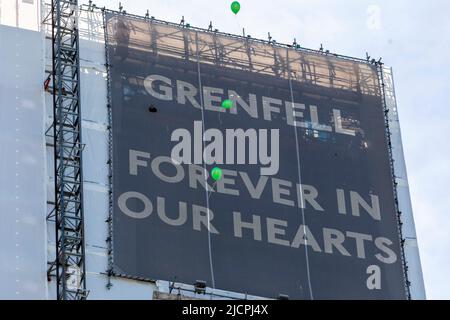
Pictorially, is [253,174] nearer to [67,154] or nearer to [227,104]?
[227,104]

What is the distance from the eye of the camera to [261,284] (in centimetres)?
4984

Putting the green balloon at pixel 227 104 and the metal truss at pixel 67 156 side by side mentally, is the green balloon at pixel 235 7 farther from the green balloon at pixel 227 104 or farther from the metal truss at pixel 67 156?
the metal truss at pixel 67 156

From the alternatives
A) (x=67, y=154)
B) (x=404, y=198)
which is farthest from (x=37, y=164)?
(x=404, y=198)

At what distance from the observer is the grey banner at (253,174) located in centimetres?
4950

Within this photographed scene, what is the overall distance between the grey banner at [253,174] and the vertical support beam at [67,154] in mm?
2395

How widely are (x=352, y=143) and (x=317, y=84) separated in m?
2.68

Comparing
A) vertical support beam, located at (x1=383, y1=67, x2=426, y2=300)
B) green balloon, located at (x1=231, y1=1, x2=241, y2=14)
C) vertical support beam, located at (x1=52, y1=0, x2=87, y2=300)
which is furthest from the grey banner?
green balloon, located at (x1=231, y1=1, x2=241, y2=14)

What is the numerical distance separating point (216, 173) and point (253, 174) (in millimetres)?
1756

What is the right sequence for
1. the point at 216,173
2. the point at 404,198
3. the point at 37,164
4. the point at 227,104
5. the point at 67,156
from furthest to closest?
1. the point at 404,198
2. the point at 227,104
3. the point at 216,173
4. the point at 37,164
5. the point at 67,156

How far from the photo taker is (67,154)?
4769cm

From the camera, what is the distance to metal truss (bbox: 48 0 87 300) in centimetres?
4450

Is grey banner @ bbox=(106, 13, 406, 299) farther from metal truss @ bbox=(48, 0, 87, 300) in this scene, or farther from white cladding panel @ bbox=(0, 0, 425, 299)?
metal truss @ bbox=(48, 0, 87, 300)

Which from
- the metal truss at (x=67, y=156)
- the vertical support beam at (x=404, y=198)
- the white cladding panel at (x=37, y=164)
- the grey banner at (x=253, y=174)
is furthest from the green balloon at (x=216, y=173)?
the vertical support beam at (x=404, y=198)

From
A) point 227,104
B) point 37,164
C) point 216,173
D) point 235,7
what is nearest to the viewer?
point 37,164
